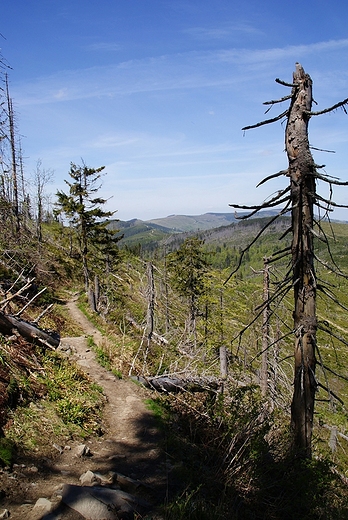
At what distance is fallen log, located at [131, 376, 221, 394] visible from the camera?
9.58 m

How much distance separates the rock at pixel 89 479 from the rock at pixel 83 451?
2.78ft

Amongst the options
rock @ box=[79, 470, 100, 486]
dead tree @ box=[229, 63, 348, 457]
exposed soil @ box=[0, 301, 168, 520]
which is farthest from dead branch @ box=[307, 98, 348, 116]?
rock @ box=[79, 470, 100, 486]

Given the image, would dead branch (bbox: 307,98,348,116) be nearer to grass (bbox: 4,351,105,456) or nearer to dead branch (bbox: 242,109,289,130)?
dead branch (bbox: 242,109,289,130)

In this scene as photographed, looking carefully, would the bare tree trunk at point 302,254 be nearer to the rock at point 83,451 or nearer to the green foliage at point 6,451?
the rock at point 83,451

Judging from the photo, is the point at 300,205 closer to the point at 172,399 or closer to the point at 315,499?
the point at 315,499

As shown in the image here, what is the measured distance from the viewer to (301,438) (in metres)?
5.55

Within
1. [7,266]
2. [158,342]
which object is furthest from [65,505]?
[7,266]

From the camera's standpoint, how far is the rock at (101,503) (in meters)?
4.10

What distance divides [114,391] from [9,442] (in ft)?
14.2

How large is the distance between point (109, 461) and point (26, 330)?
13.9ft

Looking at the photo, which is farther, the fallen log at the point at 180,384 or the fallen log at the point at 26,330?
the fallen log at the point at 180,384

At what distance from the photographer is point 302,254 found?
530cm

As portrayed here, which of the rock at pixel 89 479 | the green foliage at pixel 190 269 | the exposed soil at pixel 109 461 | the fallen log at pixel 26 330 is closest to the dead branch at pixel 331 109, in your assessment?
the exposed soil at pixel 109 461

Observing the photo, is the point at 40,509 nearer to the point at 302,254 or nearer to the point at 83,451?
the point at 83,451
